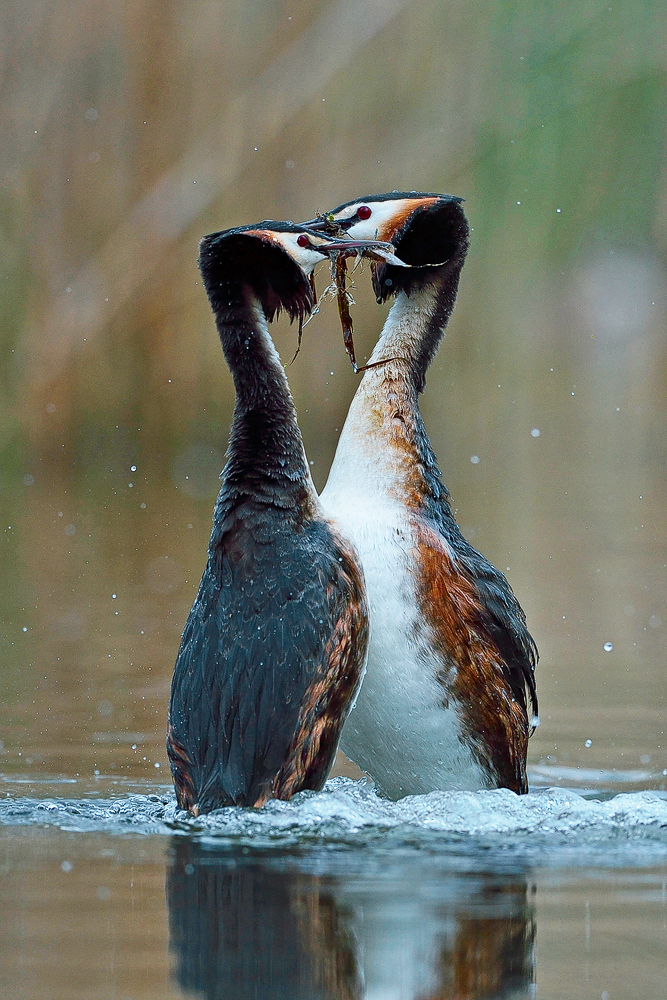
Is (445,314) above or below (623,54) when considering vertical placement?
below

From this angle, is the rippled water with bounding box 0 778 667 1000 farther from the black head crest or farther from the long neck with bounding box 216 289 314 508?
the black head crest

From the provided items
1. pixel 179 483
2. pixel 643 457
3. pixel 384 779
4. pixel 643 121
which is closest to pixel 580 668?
pixel 384 779

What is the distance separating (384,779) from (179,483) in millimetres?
11689

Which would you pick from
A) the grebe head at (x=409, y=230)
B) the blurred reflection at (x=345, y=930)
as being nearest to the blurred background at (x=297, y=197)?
the grebe head at (x=409, y=230)

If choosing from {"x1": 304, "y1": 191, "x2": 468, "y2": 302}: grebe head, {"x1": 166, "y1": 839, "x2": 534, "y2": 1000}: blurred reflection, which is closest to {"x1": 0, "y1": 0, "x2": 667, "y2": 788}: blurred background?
{"x1": 304, "y1": 191, "x2": 468, "y2": 302}: grebe head

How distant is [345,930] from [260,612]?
1.28 meters

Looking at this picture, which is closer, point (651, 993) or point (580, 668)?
point (651, 993)

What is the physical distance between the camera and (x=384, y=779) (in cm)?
518

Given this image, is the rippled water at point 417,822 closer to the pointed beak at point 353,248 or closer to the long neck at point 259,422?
the long neck at point 259,422

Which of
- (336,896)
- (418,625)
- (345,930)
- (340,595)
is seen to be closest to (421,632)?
(418,625)

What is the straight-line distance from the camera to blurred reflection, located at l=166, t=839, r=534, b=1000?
324 centimetres

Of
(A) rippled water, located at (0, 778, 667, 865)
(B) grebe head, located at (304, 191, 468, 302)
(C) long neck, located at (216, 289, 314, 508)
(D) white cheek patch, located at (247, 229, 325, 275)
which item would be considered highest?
(B) grebe head, located at (304, 191, 468, 302)

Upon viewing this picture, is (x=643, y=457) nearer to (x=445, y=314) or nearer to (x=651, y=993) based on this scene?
(x=445, y=314)

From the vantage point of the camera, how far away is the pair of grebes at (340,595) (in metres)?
4.59
